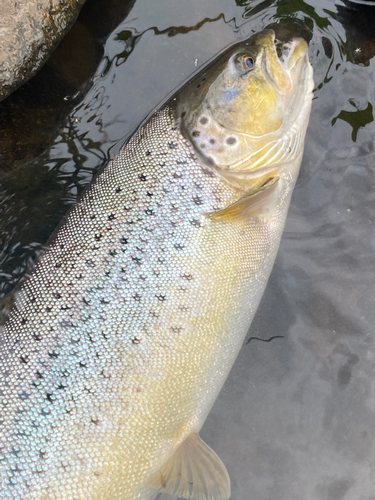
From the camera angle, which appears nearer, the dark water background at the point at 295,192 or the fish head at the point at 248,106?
the fish head at the point at 248,106

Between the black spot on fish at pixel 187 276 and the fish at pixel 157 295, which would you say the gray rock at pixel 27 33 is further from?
the black spot on fish at pixel 187 276

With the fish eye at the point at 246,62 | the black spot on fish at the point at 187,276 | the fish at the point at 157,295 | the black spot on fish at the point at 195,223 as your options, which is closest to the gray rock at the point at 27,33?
the fish at the point at 157,295

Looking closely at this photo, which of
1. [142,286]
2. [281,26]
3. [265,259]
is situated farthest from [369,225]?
[142,286]

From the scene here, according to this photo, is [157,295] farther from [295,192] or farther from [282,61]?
[282,61]

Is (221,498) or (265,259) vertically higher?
(265,259)

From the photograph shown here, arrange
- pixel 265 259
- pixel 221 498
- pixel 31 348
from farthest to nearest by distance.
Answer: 1. pixel 265 259
2. pixel 221 498
3. pixel 31 348

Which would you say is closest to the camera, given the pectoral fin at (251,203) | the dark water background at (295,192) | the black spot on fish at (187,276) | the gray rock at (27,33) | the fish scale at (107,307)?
the fish scale at (107,307)

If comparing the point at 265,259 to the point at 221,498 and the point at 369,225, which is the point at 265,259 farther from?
the point at 221,498
